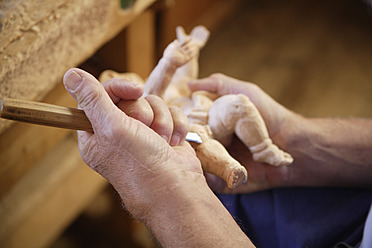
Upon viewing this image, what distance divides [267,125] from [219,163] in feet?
1.04

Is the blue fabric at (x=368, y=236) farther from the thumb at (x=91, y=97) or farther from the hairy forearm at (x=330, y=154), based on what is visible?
the thumb at (x=91, y=97)

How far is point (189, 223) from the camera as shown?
0.73 meters

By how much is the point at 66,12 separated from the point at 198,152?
0.58m

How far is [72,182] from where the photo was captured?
154 cm

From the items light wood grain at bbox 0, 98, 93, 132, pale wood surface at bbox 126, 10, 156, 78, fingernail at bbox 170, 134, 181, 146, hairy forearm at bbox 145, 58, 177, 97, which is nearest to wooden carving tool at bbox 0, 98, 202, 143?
light wood grain at bbox 0, 98, 93, 132

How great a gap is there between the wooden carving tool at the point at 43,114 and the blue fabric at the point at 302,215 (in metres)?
0.53

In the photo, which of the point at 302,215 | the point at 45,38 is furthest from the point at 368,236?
the point at 45,38

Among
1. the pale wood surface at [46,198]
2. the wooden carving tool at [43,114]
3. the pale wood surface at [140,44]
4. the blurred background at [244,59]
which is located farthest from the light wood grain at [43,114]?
the pale wood surface at [140,44]

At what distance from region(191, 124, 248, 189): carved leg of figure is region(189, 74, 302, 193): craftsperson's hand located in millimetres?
202

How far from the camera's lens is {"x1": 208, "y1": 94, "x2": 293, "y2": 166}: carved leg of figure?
96 cm

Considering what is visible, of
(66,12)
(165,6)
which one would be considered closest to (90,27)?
(66,12)

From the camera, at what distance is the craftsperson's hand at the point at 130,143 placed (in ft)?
2.32

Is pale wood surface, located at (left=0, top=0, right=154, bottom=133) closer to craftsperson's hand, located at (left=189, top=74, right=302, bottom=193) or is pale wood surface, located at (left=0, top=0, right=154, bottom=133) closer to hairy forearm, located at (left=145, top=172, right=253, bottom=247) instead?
craftsperson's hand, located at (left=189, top=74, right=302, bottom=193)

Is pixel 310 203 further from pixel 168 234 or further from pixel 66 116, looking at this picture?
pixel 66 116
